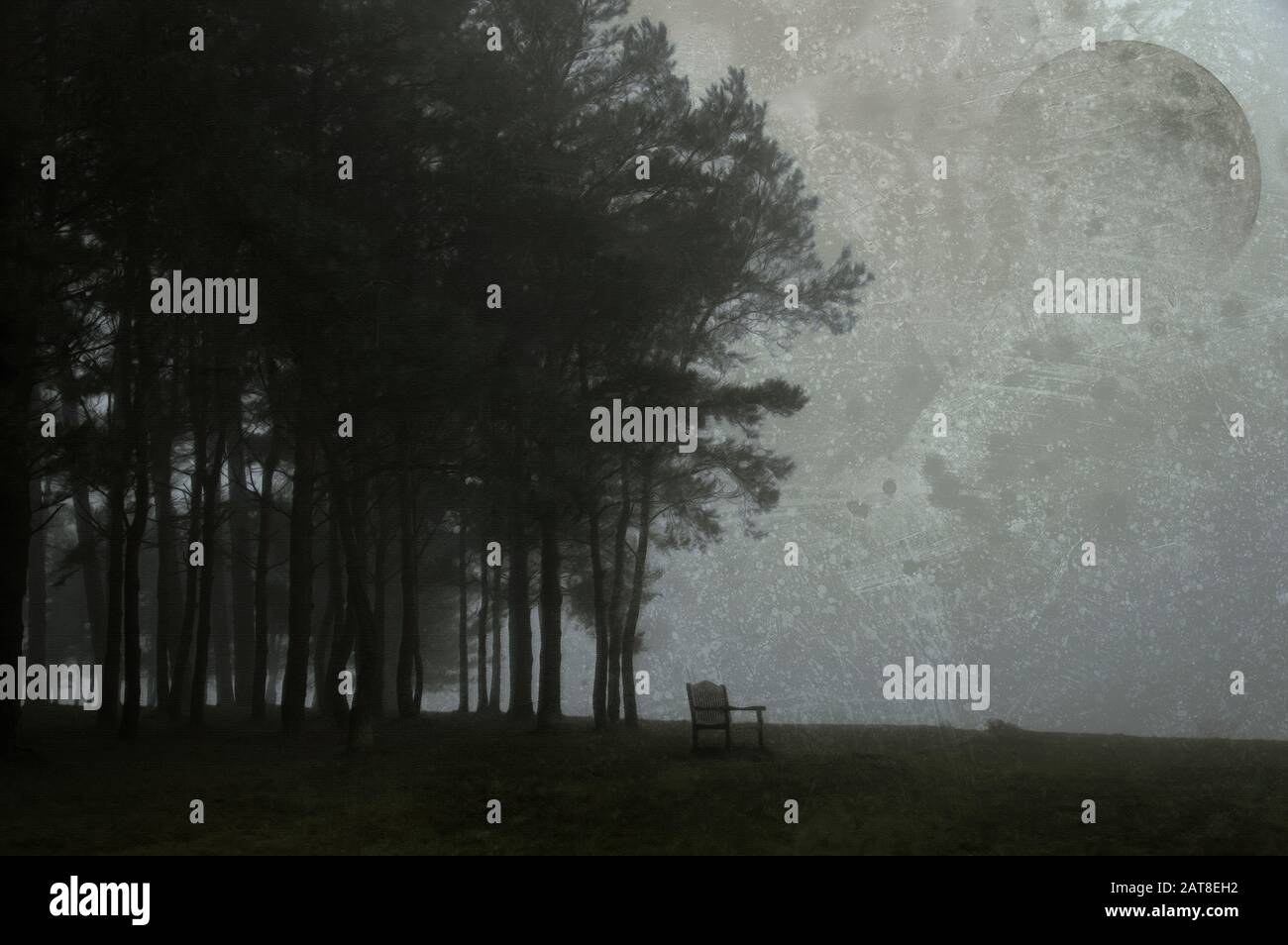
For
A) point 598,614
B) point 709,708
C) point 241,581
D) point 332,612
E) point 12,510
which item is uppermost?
point 12,510

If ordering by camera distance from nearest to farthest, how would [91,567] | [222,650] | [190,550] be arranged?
[190,550], [91,567], [222,650]

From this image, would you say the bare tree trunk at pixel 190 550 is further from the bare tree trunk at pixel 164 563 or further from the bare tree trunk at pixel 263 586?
the bare tree trunk at pixel 263 586

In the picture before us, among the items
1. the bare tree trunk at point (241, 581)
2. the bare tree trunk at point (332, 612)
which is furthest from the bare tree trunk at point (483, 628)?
the bare tree trunk at point (241, 581)

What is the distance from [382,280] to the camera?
17.2 meters

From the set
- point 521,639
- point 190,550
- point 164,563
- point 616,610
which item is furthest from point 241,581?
point 616,610

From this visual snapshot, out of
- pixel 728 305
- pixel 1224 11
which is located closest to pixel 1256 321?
pixel 1224 11

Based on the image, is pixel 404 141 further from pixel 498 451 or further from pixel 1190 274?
pixel 1190 274

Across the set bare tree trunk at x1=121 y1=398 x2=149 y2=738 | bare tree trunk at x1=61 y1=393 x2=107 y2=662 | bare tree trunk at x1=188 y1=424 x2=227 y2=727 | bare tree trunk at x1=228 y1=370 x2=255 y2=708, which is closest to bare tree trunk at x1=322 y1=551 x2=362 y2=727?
bare tree trunk at x1=188 y1=424 x2=227 y2=727

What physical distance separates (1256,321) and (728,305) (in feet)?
143

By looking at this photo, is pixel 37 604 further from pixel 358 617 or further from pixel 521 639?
pixel 358 617

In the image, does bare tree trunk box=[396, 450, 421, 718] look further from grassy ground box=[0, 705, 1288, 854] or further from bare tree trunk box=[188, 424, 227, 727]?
grassy ground box=[0, 705, 1288, 854]

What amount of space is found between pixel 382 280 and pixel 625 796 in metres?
8.18
